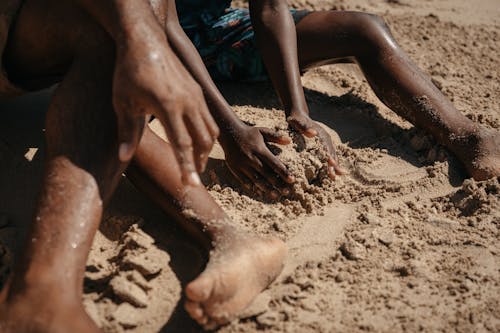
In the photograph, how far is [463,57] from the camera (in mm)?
3107

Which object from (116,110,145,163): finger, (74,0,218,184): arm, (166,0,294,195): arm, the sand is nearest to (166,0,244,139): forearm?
(166,0,294,195): arm

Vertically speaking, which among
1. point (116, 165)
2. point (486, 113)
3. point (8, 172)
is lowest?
point (8, 172)

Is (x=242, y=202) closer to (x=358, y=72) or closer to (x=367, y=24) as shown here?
(x=367, y=24)

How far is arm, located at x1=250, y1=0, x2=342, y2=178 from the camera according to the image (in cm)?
226

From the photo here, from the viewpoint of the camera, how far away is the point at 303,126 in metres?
2.09

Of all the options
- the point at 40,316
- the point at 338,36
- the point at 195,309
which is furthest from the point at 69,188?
the point at 338,36

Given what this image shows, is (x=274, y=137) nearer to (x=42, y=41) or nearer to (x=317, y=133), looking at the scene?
(x=317, y=133)

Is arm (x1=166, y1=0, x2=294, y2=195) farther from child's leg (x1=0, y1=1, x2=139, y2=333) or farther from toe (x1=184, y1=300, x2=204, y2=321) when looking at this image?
toe (x1=184, y1=300, x2=204, y2=321)

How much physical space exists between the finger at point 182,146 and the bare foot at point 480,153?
1251 millimetres

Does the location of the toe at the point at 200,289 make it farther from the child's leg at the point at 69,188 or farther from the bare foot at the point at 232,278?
the child's leg at the point at 69,188

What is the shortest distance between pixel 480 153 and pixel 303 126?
2.20 feet

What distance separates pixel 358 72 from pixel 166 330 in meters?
1.81

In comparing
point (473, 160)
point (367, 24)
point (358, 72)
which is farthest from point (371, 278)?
point (358, 72)

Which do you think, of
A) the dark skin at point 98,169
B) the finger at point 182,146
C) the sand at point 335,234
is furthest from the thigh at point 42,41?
the finger at point 182,146
